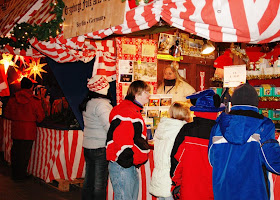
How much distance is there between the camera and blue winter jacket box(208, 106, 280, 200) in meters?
2.64

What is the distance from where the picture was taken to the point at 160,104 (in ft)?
17.8

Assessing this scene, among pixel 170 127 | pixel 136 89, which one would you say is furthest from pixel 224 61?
pixel 170 127

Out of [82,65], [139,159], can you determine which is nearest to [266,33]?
[139,159]

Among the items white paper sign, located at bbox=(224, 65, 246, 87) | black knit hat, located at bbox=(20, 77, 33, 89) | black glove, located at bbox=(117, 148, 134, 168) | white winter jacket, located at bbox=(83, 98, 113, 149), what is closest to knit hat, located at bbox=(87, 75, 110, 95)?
white winter jacket, located at bbox=(83, 98, 113, 149)

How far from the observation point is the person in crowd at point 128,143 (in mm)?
3572

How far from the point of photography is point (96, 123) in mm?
4469

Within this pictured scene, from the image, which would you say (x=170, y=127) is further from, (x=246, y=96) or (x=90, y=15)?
(x=90, y=15)

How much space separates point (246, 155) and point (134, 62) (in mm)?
3099

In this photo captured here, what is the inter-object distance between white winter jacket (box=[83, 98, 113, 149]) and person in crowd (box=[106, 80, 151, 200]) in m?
0.63

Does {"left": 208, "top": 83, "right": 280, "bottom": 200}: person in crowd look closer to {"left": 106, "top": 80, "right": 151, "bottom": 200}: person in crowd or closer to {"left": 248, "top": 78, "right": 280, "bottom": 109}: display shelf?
{"left": 106, "top": 80, "right": 151, "bottom": 200}: person in crowd

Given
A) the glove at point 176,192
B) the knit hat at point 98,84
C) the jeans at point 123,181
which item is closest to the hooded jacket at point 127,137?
the jeans at point 123,181

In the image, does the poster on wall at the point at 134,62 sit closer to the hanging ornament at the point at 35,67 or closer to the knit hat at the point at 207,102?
the knit hat at the point at 207,102

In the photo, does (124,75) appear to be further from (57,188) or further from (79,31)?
(57,188)

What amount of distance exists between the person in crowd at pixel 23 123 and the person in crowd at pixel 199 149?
15.3ft
